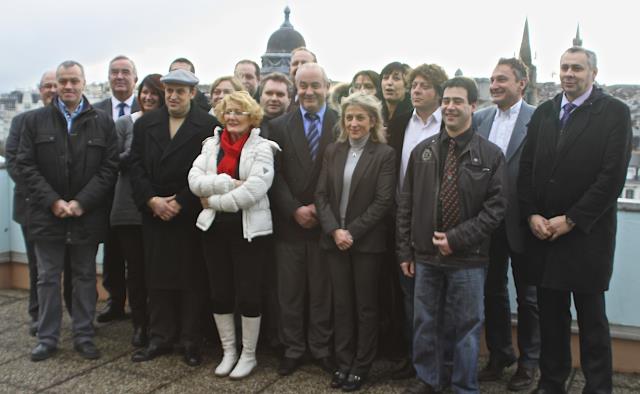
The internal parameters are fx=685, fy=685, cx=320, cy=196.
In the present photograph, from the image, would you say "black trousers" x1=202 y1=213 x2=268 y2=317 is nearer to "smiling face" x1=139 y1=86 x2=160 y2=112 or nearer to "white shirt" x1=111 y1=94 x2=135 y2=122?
"smiling face" x1=139 y1=86 x2=160 y2=112

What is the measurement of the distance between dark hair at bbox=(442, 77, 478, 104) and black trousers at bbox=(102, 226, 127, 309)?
3.21 metres

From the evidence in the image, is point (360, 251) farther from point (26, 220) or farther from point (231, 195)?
point (26, 220)

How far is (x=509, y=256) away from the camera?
451 centimetres

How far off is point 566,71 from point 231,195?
84.3 inches

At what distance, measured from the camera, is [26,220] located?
17.1 ft

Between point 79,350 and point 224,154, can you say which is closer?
point 224,154

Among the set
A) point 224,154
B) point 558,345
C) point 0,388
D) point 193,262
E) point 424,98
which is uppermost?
point 424,98

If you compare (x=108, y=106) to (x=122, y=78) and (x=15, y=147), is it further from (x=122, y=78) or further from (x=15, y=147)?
(x=15, y=147)

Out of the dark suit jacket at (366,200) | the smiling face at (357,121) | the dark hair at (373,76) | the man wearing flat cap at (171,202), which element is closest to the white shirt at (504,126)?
the dark suit jacket at (366,200)

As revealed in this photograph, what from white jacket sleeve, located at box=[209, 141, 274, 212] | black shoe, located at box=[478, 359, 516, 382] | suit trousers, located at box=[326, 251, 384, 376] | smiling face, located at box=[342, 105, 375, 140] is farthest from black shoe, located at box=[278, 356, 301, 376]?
smiling face, located at box=[342, 105, 375, 140]

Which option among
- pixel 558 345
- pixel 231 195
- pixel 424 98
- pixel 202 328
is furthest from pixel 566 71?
pixel 202 328

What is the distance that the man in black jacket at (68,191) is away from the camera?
4863 millimetres

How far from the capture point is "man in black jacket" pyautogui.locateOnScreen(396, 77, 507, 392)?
3.89 m

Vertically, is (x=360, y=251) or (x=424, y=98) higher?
(x=424, y=98)
